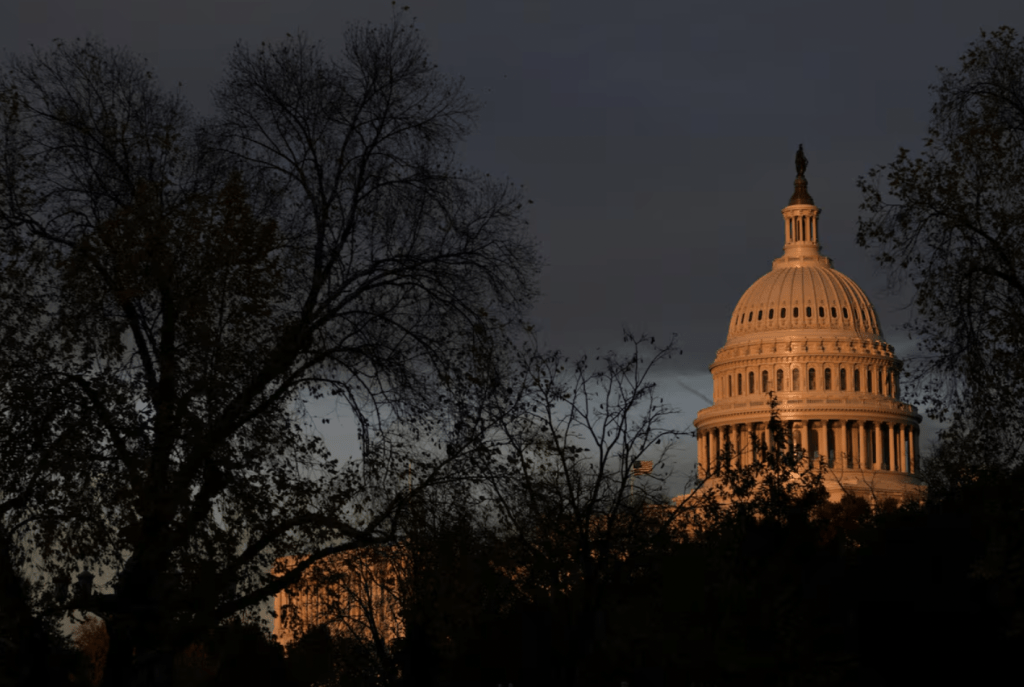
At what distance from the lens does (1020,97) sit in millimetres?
25422

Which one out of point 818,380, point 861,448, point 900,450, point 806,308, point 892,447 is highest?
point 806,308

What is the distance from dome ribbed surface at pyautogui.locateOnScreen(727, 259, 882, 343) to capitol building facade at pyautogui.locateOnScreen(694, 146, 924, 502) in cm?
12

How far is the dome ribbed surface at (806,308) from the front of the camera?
580 feet

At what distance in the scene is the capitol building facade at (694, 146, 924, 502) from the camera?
561ft

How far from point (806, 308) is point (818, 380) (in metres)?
9.10

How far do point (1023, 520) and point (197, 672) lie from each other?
178 feet

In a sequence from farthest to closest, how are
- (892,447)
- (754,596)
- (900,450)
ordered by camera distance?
1. (900,450)
2. (892,447)
3. (754,596)

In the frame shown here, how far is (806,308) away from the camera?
178 m

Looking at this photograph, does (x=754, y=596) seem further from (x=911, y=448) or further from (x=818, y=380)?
(x=911, y=448)

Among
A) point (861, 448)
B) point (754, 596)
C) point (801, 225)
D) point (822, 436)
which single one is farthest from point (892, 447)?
point (754, 596)

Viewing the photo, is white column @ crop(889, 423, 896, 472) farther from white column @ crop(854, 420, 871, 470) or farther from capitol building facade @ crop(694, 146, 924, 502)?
white column @ crop(854, 420, 871, 470)

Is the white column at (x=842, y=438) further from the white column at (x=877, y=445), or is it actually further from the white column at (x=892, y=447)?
the white column at (x=892, y=447)

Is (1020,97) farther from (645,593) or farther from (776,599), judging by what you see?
(645,593)

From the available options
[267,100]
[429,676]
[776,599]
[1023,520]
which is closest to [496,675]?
[429,676]
